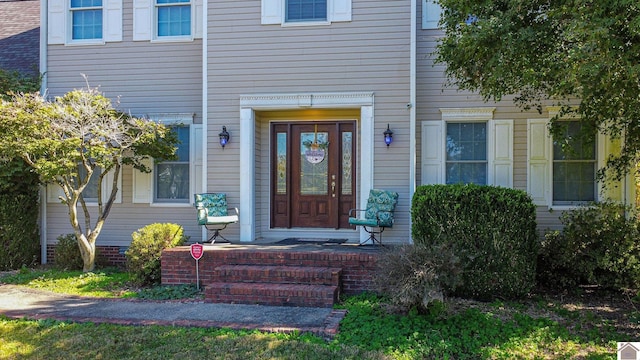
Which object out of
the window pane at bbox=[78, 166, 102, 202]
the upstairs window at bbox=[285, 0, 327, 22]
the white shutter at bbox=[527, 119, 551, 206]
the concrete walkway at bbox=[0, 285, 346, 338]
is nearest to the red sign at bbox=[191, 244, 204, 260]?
the concrete walkway at bbox=[0, 285, 346, 338]

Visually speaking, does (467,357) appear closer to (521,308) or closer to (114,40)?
(521,308)

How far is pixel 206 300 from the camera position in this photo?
600cm

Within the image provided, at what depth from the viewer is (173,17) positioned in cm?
885

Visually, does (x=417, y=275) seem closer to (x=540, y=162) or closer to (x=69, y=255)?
(x=540, y=162)

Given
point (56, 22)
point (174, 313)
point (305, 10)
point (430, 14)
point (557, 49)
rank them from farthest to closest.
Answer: point (56, 22)
point (430, 14)
point (305, 10)
point (174, 313)
point (557, 49)

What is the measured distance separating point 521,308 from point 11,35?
1282 cm

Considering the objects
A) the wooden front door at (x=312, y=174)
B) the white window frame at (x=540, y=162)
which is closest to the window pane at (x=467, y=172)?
the white window frame at (x=540, y=162)

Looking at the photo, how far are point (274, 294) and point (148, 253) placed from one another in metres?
2.39

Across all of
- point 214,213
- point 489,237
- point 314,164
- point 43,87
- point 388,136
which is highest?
point 43,87

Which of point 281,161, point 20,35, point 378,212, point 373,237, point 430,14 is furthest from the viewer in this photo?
point 20,35

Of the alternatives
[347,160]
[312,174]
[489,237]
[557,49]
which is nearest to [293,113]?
[312,174]

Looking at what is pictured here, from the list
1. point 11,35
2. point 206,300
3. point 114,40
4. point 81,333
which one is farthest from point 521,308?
point 11,35

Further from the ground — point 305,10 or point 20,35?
point 20,35

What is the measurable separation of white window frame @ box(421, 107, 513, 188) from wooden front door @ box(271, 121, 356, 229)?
1398 millimetres
